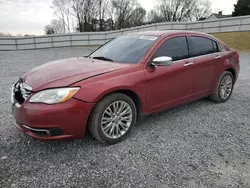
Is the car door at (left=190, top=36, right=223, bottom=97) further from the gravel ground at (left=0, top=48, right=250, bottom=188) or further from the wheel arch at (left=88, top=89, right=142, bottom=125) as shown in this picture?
the wheel arch at (left=88, top=89, right=142, bottom=125)

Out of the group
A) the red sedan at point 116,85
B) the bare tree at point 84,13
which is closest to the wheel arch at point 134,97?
the red sedan at point 116,85

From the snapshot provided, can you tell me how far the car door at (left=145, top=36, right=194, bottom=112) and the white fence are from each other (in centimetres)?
1468

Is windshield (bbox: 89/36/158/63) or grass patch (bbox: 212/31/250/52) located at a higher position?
grass patch (bbox: 212/31/250/52)

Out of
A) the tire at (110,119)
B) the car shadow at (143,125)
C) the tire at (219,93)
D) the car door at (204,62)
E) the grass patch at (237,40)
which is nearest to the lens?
the tire at (110,119)

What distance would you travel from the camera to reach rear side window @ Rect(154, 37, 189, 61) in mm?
3418

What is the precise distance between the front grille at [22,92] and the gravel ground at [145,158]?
0.65 m

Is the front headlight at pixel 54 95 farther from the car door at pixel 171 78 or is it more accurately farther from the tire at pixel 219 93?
the tire at pixel 219 93

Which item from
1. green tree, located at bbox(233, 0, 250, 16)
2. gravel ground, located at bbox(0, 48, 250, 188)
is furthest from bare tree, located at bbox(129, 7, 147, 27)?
gravel ground, located at bbox(0, 48, 250, 188)

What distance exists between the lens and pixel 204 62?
399 cm

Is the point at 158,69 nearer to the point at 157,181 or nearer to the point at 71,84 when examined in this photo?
the point at 71,84

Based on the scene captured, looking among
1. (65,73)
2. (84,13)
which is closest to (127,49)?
(65,73)

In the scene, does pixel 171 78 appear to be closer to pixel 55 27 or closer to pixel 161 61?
pixel 161 61

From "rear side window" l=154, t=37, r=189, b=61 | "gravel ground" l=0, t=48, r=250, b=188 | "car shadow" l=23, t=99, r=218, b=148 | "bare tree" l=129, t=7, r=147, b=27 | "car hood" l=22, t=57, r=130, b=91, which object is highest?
"bare tree" l=129, t=7, r=147, b=27

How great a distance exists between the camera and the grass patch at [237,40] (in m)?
14.9
